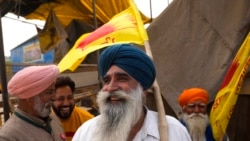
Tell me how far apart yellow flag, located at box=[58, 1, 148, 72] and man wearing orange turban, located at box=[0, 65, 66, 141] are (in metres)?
0.37

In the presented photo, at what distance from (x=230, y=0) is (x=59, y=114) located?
224 cm

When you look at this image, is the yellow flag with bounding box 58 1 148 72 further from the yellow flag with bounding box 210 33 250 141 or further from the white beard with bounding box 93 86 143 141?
the yellow flag with bounding box 210 33 250 141

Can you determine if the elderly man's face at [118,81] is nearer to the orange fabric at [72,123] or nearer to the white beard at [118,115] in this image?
the white beard at [118,115]

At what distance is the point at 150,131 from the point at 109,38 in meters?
0.76

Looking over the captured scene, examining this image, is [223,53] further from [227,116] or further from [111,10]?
[111,10]

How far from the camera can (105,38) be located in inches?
102

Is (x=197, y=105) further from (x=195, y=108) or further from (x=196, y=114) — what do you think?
(x=196, y=114)

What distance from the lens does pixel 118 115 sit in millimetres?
2055

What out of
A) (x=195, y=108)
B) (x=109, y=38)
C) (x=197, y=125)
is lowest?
(x=197, y=125)

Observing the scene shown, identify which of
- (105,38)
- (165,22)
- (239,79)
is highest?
(165,22)

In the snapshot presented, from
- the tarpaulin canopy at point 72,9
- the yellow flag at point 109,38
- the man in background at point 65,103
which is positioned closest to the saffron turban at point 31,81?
the yellow flag at point 109,38

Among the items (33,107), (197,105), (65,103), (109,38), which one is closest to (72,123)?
(65,103)

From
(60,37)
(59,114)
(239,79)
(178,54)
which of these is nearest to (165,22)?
(178,54)

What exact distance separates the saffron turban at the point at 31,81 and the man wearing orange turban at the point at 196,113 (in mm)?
1642
